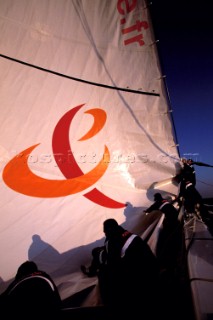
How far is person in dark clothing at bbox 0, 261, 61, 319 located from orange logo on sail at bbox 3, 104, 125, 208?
1.05 m

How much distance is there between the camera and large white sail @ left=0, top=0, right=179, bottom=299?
7.75 feet

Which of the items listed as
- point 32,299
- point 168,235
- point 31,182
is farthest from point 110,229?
point 168,235

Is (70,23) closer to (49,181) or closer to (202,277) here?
(49,181)

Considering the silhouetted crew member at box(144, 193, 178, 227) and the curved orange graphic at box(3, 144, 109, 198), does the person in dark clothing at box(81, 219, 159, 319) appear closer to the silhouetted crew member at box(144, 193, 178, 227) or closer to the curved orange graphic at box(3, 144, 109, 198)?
the curved orange graphic at box(3, 144, 109, 198)

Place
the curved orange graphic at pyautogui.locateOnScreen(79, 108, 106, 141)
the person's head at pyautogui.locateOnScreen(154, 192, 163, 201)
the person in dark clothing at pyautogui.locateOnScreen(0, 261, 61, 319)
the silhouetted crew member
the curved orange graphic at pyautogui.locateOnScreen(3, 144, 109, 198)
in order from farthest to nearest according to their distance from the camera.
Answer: the person's head at pyautogui.locateOnScreen(154, 192, 163, 201), the silhouetted crew member, the curved orange graphic at pyautogui.locateOnScreen(79, 108, 106, 141), the curved orange graphic at pyautogui.locateOnScreen(3, 144, 109, 198), the person in dark clothing at pyautogui.locateOnScreen(0, 261, 61, 319)

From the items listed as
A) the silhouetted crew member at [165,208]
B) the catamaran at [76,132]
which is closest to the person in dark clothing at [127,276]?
the catamaran at [76,132]

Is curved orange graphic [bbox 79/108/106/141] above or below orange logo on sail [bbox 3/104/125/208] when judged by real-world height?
above

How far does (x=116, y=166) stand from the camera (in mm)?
3166

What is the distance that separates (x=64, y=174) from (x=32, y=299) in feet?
4.69

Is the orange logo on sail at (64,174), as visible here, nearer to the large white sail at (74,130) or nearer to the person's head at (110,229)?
the large white sail at (74,130)

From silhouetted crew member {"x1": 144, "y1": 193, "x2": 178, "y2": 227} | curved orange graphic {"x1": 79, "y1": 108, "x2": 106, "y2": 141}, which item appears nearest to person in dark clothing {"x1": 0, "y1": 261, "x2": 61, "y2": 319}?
curved orange graphic {"x1": 79, "y1": 108, "x2": 106, "y2": 141}

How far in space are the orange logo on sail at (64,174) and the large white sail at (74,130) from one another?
0.01 metres

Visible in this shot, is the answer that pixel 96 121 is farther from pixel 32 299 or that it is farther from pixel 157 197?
pixel 32 299

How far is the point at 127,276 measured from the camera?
1886 millimetres
